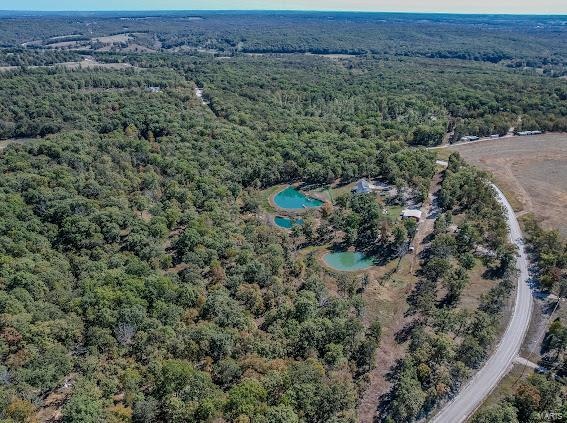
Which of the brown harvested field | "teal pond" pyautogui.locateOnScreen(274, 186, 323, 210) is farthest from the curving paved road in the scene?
"teal pond" pyautogui.locateOnScreen(274, 186, 323, 210)

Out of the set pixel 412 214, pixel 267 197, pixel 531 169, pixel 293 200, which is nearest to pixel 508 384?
pixel 412 214

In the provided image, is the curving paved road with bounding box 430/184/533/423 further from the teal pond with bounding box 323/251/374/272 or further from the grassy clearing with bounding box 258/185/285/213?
the grassy clearing with bounding box 258/185/285/213

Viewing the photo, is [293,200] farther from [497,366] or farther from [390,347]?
[497,366]

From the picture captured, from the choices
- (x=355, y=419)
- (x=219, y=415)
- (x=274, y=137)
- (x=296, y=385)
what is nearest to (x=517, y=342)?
(x=355, y=419)

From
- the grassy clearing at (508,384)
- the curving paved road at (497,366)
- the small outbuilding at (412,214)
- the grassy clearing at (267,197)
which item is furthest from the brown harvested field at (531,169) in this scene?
the grassy clearing at (267,197)

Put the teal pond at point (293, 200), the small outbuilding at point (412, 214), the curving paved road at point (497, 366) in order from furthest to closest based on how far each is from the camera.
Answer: the teal pond at point (293, 200)
the small outbuilding at point (412, 214)
the curving paved road at point (497, 366)

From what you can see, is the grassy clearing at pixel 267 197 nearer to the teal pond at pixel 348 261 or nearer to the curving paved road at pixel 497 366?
the teal pond at pixel 348 261

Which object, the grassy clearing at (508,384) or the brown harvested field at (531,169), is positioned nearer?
the grassy clearing at (508,384)
